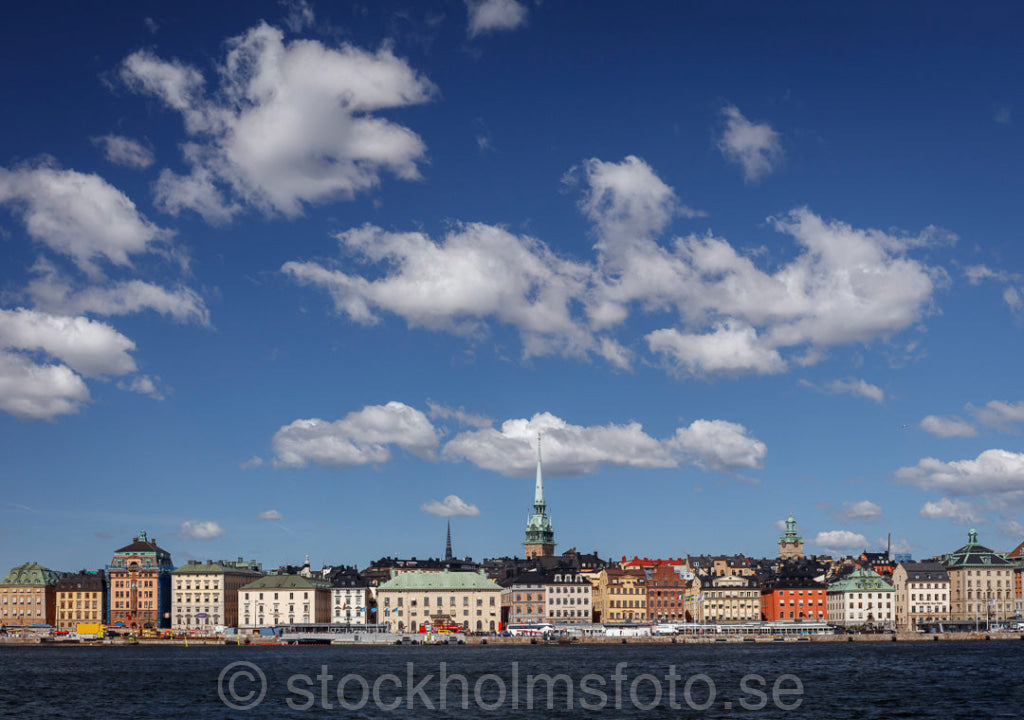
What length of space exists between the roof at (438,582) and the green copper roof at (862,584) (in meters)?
52.8

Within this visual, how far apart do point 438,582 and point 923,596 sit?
7397 cm

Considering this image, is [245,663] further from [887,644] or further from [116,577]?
[116,577]

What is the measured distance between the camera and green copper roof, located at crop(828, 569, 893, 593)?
19238cm

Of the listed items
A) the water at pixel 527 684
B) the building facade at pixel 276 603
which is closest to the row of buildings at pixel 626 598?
the building facade at pixel 276 603

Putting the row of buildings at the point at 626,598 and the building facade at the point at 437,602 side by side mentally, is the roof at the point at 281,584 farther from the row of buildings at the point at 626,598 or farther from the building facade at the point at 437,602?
the building facade at the point at 437,602

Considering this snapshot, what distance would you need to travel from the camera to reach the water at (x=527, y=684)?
66.2 meters

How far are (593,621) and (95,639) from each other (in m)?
71.7

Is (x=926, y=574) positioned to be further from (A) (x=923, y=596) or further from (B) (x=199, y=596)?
(B) (x=199, y=596)

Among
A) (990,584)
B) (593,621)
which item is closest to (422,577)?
(593,621)

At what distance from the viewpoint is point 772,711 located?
6475cm

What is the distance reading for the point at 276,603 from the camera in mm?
187000

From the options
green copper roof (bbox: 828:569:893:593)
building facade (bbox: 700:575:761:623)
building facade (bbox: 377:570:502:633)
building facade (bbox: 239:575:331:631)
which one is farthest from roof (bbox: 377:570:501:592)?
green copper roof (bbox: 828:569:893:593)

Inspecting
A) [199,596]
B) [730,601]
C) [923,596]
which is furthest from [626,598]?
[199,596]

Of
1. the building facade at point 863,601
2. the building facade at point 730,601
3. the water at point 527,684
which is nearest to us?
the water at point 527,684
